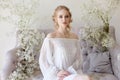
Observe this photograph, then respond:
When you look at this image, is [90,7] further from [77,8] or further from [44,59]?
[44,59]

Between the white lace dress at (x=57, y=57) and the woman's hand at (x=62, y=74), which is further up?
the white lace dress at (x=57, y=57)

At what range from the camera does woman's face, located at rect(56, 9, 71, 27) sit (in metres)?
2.11

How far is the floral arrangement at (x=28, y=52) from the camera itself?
245 centimetres

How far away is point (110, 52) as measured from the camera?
266 centimetres

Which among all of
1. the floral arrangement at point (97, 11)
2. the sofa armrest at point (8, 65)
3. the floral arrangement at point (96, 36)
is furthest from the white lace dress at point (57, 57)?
the floral arrangement at point (97, 11)

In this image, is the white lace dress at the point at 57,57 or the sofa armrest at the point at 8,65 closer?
the white lace dress at the point at 57,57

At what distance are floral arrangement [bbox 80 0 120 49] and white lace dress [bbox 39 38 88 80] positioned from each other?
0.63 meters

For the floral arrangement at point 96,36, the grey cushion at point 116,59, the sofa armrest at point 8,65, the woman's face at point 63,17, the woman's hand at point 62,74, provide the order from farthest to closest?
the floral arrangement at point 96,36 < the grey cushion at point 116,59 < the sofa armrest at point 8,65 < the woman's face at point 63,17 < the woman's hand at point 62,74

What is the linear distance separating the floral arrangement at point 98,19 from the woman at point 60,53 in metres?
0.60

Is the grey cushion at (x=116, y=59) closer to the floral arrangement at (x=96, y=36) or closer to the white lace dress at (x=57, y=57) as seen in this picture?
the floral arrangement at (x=96, y=36)

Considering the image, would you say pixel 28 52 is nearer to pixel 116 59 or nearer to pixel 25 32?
pixel 25 32

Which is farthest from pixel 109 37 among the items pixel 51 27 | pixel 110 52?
pixel 51 27

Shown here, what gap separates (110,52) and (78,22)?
66 centimetres

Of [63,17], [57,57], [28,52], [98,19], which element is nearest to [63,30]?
[63,17]
